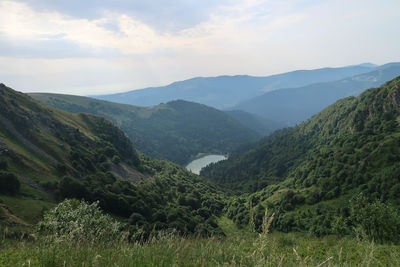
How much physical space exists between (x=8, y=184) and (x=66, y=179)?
11.2 metres

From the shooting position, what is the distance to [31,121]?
256 feet

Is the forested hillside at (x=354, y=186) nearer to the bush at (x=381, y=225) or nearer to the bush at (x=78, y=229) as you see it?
the bush at (x=381, y=225)

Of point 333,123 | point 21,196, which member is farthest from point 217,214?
point 333,123

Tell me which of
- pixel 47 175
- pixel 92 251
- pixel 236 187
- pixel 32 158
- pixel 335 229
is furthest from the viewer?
pixel 236 187

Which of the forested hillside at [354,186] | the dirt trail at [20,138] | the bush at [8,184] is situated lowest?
the forested hillside at [354,186]

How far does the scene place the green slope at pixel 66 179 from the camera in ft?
132

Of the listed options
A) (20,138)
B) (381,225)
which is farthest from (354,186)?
(20,138)

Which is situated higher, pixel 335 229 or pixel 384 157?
pixel 384 157

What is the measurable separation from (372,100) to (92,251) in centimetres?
15776

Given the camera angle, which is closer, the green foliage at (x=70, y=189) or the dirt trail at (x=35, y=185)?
the dirt trail at (x=35, y=185)

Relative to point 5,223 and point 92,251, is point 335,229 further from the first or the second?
point 5,223

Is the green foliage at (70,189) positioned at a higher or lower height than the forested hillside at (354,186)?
higher

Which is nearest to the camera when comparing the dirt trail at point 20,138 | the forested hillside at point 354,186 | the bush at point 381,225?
the bush at point 381,225

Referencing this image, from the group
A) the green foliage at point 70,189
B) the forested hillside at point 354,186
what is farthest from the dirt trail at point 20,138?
the forested hillside at point 354,186
